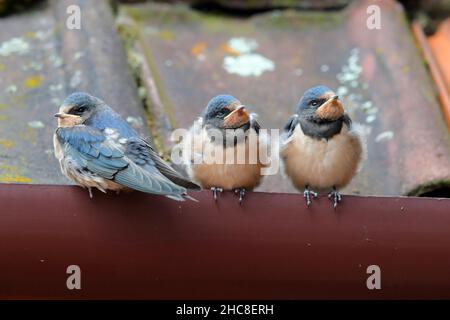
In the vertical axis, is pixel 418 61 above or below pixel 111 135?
above

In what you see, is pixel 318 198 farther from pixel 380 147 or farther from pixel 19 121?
pixel 19 121

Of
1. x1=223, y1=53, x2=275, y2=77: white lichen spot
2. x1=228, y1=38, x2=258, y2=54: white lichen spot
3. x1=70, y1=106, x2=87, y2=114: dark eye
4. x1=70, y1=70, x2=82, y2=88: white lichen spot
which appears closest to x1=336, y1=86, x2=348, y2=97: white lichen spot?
x1=223, y1=53, x2=275, y2=77: white lichen spot

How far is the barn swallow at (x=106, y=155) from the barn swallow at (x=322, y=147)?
20.1 inches

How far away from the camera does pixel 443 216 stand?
1.96m

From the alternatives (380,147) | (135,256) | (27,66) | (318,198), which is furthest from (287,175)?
(27,66)

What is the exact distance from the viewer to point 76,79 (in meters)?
2.88

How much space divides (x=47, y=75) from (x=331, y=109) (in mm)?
983

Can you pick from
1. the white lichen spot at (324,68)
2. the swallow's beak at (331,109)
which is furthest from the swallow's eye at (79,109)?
the white lichen spot at (324,68)

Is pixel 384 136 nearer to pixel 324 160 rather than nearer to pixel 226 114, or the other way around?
pixel 324 160

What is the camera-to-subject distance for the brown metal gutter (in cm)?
193

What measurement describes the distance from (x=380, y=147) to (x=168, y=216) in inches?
38.8

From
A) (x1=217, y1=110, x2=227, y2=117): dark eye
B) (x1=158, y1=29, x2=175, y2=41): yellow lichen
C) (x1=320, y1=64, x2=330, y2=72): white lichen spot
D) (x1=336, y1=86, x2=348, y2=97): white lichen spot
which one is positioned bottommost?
(x1=217, y1=110, x2=227, y2=117): dark eye

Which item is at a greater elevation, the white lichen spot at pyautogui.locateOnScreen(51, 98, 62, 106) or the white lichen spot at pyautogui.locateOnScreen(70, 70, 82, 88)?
the white lichen spot at pyautogui.locateOnScreen(70, 70, 82, 88)

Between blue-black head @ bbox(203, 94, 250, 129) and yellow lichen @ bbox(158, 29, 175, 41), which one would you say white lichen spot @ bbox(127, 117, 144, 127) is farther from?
A: yellow lichen @ bbox(158, 29, 175, 41)
